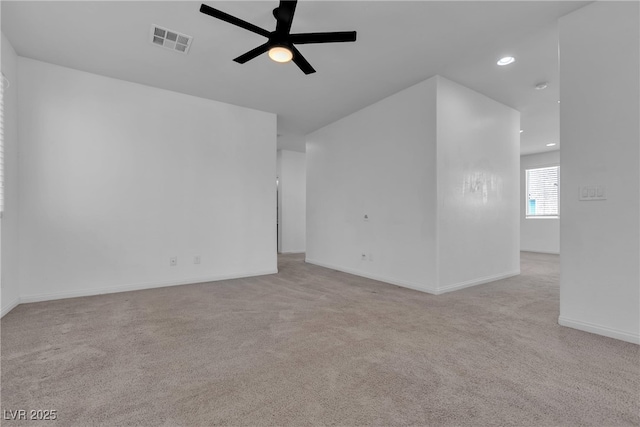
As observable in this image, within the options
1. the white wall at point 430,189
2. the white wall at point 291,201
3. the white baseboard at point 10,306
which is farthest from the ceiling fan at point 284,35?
the white wall at point 291,201

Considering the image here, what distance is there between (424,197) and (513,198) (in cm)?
208

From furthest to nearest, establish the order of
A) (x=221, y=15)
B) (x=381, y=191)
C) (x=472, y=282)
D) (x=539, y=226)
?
(x=539, y=226) < (x=381, y=191) < (x=472, y=282) < (x=221, y=15)

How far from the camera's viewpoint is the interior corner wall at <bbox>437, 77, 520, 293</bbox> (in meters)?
3.76

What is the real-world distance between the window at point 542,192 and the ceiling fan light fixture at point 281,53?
27.5ft

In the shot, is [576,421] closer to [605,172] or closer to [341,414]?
[341,414]

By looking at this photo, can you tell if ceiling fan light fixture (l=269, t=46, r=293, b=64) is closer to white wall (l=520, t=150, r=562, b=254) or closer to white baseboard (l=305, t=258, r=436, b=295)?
white baseboard (l=305, t=258, r=436, b=295)

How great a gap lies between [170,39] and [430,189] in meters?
Answer: 3.39

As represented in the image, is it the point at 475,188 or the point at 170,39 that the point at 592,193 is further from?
the point at 170,39

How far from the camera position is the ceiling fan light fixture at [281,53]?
2413 millimetres

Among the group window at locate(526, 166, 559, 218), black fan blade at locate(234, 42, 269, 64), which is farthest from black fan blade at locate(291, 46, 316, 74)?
window at locate(526, 166, 559, 218)

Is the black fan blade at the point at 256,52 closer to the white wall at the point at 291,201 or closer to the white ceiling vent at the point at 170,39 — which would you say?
the white ceiling vent at the point at 170,39

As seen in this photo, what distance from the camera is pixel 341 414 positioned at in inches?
56.3

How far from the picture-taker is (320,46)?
3.05m

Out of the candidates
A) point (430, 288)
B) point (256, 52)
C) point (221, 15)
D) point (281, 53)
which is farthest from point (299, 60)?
point (430, 288)
